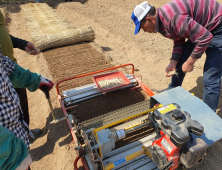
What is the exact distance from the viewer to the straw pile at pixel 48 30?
20.1ft

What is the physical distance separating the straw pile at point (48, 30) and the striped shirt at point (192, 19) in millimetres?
4835

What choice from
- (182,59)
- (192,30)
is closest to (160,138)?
(192,30)

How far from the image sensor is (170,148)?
5.16ft

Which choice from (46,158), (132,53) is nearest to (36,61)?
(132,53)

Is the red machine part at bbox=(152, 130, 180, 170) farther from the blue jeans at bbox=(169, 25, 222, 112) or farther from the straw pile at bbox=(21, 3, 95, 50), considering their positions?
the straw pile at bbox=(21, 3, 95, 50)

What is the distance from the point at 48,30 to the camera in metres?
7.50

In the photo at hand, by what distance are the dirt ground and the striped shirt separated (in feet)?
5.51

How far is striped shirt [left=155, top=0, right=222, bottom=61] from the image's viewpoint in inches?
80.6

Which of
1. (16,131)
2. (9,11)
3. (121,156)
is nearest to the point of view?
(16,131)

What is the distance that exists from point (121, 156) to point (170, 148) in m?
0.63

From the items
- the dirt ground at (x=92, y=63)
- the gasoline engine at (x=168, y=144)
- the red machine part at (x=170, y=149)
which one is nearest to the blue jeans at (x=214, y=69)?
the dirt ground at (x=92, y=63)

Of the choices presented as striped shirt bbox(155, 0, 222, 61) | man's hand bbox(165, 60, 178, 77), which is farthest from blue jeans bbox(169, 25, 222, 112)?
man's hand bbox(165, 60, 178, 77)

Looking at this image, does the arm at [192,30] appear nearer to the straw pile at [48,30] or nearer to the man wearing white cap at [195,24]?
the man wearing white cap at [195,24]

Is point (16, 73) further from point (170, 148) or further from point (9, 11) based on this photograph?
point (9, 11)
